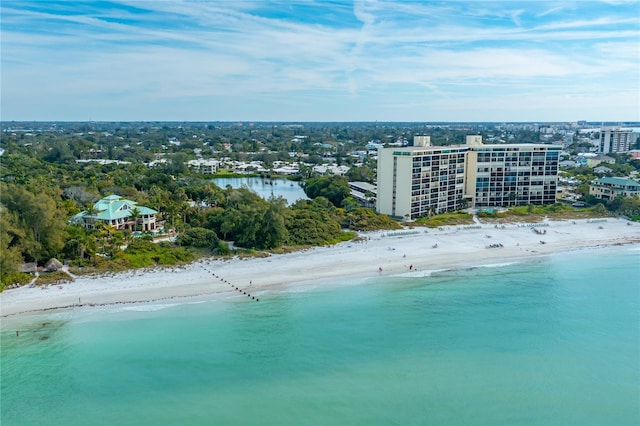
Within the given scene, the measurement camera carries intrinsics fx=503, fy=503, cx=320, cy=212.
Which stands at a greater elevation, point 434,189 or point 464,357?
point 434,189

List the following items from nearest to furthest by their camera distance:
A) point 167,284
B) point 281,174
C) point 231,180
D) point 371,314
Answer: point 371,314
point 167,284
point 231,180
point 281,174

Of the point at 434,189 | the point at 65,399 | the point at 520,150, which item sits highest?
the point at 520,150

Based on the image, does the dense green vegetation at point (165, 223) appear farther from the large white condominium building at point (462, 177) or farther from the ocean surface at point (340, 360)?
the ocean surface at point (340, 360)

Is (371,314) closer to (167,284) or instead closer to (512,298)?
(512,298)

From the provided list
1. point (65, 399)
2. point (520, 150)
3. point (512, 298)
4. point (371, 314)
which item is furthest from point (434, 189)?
point (65, 399)

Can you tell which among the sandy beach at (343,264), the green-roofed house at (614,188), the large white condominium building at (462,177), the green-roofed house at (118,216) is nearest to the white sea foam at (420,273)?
the sandy beach at (343,264)

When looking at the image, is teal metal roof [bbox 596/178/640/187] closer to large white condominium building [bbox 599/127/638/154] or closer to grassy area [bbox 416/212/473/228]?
grassy area [bbox 416/212/473/228]
